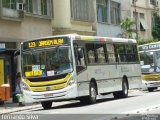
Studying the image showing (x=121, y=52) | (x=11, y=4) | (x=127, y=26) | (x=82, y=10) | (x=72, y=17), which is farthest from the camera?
(x=127, y=26)

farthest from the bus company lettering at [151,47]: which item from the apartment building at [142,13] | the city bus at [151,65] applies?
the apartment building at [142,13]

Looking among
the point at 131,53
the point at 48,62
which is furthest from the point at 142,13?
the point at 48,62

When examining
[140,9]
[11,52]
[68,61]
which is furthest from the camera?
[140,9]

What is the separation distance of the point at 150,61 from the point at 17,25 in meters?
9.17

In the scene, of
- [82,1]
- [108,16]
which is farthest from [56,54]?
[108,16]

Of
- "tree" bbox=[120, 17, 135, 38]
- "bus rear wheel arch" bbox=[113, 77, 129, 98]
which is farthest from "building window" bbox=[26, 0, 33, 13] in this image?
"tree" bbox=[120, 17, 135, 38]

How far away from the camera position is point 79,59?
2397 cm

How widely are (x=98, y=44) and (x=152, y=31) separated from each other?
3581 centimetres

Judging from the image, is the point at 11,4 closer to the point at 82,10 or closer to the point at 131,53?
the point at 131,53

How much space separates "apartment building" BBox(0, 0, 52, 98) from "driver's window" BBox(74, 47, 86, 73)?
5504mm

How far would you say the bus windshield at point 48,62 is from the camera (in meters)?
23.4

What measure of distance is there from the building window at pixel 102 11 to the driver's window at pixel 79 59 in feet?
80.9

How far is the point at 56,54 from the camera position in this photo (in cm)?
2359

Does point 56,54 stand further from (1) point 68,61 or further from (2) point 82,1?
(2) point 82,1
